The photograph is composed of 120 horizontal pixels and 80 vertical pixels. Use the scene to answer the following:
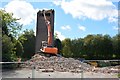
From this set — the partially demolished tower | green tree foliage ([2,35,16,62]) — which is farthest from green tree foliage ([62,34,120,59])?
green tree foliage ([2,35,16,62])

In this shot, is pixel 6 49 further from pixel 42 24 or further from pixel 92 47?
pixel 92 47


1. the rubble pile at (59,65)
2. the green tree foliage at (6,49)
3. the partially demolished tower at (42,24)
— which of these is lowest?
the rubble pile at (59,65)

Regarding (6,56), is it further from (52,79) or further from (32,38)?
(32,38)

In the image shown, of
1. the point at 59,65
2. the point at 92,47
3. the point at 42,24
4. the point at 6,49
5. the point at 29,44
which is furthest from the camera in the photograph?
the point at 29,44

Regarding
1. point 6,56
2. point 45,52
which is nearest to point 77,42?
point 45,52

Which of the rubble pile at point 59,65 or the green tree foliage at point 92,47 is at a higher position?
the green tree foliage at point 92,47

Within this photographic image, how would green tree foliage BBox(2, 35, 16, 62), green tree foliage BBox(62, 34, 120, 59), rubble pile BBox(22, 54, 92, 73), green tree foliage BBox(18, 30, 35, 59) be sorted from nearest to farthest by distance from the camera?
rubble pile BBox(22, 54, 92, 73) < green tree foliage BBox(2, 35, 16, 62) < green tree foliage BBox(62, 34, 120, 59) < green tree foliage BBox(18, 30, 35, 59)

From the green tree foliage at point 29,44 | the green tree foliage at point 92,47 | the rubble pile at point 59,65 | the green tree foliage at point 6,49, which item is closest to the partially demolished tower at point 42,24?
the green tree foliage at point 29,44

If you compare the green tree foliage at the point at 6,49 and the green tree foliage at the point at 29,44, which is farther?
the green tree foliage at the point at 29,44

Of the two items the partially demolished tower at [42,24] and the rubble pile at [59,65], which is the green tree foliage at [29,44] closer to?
the partially demolished tower at [42,24]

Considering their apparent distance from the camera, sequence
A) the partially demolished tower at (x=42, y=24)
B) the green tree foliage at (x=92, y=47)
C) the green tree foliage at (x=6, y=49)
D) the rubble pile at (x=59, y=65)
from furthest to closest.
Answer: the green tree foliage at (x=92, y=47)
the partially demolished tower at (x=42, y=24)
the green tree foliage at (x=6, y=49)
the rubble pile at (x=59, y=65)

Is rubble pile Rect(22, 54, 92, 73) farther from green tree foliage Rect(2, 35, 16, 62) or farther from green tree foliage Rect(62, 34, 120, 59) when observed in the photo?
green tree foliage Rect(62, 34, 120, 59)

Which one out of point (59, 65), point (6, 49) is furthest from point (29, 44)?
point (59, 65)

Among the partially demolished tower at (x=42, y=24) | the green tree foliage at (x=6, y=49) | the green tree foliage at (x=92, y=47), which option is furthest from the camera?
the green tree foliage at (x=92, y=47)
